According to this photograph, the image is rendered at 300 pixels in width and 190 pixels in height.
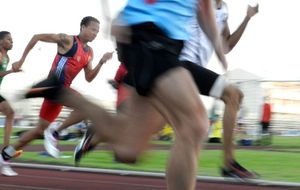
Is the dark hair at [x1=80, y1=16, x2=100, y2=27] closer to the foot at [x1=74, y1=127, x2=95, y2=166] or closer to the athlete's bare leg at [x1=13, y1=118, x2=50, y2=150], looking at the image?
the athlete's bare leg at [x1=13, y1=118, x2=50, y2=150]

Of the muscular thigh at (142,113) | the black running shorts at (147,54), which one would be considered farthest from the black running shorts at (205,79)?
the black running shorts at (147,54)

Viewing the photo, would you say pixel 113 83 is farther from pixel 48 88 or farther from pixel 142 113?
pixel 142 113

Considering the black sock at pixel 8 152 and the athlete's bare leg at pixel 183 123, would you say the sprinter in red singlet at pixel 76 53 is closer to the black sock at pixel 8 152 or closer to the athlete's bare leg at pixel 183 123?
the black sock at pixel 8 152

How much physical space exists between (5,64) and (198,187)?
3.13 metres

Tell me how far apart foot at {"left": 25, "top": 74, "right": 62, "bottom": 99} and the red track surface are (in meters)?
2.22

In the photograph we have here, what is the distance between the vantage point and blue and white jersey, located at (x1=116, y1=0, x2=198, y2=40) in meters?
3.23

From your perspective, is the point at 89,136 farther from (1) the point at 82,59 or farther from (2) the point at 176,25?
(2) the point at 176,25

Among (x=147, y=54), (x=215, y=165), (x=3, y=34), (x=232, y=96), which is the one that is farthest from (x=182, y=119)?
(x=215, y=165)

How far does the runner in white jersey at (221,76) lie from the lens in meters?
4.54

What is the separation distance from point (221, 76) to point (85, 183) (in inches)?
84.2

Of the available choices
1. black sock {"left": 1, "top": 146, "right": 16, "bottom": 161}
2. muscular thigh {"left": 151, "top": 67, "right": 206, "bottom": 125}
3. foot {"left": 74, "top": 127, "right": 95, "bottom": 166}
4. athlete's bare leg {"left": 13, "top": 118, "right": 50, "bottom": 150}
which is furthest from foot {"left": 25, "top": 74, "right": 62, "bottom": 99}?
athlete's bare leg {"left": 13, "top": 118, "right": 50, "bottom": 150}

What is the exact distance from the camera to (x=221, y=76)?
4586 mm

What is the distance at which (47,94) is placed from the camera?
141 inches

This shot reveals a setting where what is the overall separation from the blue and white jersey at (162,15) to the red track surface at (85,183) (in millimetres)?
2734
